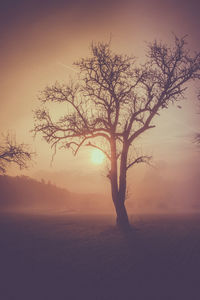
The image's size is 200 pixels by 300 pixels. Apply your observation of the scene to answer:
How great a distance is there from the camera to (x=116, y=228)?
13312 mm

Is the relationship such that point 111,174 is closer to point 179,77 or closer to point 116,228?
point 116,228

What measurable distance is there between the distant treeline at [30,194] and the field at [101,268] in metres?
32.0

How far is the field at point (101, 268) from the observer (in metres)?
5.03

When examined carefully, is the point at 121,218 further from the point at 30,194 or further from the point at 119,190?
the point at 30,194

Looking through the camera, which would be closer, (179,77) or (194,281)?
(194,281)

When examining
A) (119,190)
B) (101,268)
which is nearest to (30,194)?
(119,190)

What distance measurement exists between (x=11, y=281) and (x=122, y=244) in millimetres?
4820

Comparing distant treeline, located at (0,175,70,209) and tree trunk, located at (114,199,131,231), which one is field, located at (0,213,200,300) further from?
distant treeline, located at (0,175,70,209)

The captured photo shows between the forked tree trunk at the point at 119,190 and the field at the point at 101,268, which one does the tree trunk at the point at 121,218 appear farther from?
the field at the point at 101,268

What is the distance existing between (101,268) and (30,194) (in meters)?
43.7

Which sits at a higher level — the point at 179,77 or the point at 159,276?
the point at 179,77

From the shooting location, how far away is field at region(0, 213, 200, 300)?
503 cm

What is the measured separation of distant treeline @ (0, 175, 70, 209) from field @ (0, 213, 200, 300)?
105 ft

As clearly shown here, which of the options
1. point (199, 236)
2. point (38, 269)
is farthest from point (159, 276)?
point (199, 236)
